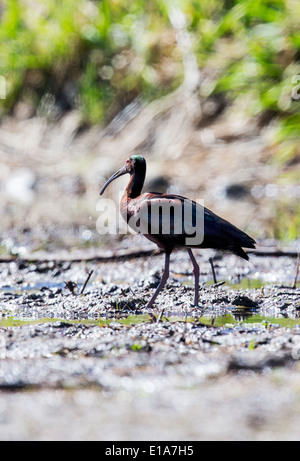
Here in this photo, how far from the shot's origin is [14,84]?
16.4m

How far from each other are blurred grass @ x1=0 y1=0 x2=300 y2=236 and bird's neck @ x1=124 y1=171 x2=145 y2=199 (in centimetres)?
428

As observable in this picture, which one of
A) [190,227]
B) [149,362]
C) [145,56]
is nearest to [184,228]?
[190,227]

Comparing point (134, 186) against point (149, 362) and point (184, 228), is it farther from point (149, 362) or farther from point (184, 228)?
point (149, 362)

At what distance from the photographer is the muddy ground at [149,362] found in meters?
2.93

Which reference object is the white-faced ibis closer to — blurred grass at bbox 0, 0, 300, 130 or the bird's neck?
the bird's neck

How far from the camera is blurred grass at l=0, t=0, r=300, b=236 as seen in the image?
40.4 ft

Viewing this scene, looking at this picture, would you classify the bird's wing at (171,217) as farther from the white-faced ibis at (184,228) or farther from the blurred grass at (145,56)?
the blurred grass at (145,56)

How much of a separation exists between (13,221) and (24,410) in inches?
294

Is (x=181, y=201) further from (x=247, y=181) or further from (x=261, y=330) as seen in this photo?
(x=247, y=181)

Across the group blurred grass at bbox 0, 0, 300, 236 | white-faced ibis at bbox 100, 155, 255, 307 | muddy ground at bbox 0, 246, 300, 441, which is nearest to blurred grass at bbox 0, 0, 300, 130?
blurred grass at bbox 0, 0, 300, 236

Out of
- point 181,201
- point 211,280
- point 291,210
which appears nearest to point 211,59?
point 291,210

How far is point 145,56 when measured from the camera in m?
14.6

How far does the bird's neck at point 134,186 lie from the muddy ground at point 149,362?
27.0 inches

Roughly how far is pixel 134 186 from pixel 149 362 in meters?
2.52
